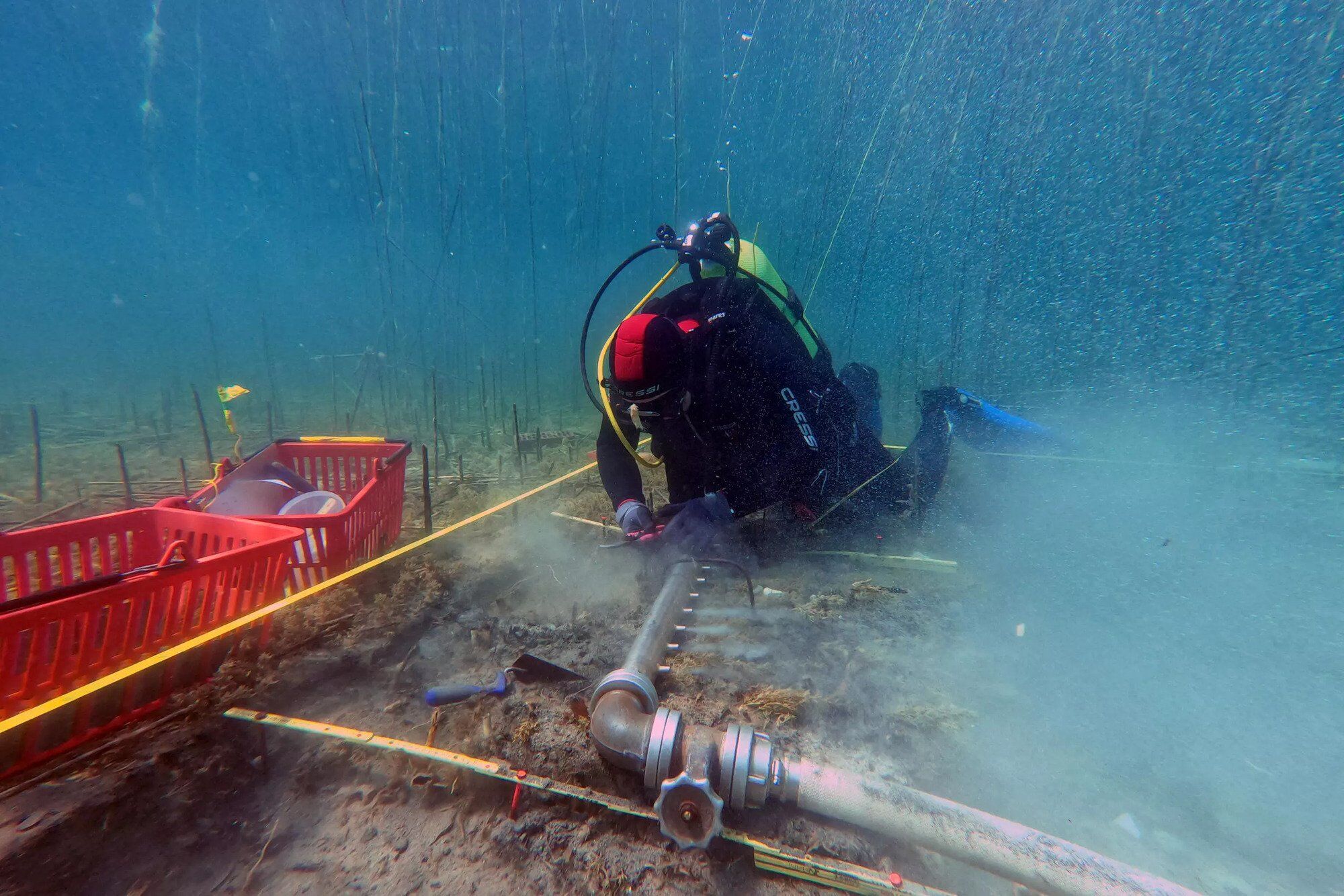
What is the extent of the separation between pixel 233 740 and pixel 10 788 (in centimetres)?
56

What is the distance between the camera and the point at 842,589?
11.0 feet

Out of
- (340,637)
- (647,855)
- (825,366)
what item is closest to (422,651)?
(340,637)

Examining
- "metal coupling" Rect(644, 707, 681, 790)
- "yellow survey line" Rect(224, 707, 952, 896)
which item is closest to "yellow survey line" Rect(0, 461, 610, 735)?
"yellow survey line" Rect(224, 707, 952, 896)

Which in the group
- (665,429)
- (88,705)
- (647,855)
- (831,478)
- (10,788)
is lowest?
(647,855)

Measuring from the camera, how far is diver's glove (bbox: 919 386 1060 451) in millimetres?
4520

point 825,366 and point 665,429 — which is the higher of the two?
point 825,366

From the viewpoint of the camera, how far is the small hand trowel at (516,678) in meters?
2.03

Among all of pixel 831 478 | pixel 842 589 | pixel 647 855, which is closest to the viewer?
pixel 647 855

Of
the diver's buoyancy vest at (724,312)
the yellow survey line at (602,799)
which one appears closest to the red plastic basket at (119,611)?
the yellow survey line at (602,799)

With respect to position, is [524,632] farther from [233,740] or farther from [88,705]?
[88,705]

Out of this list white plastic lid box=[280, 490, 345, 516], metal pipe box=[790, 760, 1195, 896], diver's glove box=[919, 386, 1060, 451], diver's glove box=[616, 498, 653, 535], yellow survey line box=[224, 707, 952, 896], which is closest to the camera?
metal pipe box=[790, 760, 1195, 896]

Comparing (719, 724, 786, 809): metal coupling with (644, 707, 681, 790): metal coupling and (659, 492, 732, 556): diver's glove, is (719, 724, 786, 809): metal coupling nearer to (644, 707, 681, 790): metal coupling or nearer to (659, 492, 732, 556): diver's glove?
(644, 707, 681, 790): metal coupling

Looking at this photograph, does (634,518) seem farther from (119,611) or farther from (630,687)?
(119,611)

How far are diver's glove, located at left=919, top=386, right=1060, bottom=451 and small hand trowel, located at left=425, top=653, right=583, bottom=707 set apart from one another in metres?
4.05
